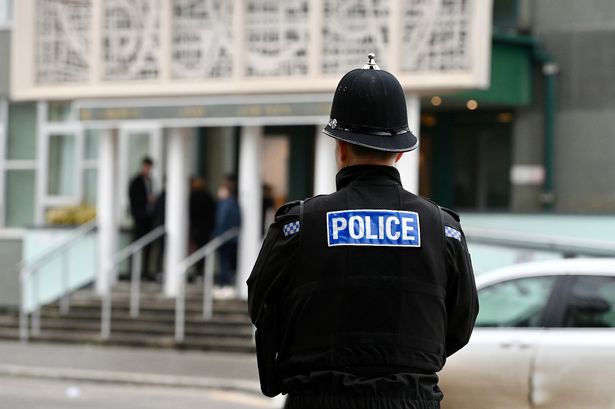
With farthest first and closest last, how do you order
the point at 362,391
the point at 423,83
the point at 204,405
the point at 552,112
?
1. the point at 552,112
2. the point at 423,83
3. the point at 204,405
4. the point at 362,391

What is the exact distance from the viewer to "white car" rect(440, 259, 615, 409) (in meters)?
8.60

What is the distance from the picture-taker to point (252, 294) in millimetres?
3791

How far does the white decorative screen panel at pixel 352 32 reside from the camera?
18.5m

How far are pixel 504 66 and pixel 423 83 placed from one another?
344 cm

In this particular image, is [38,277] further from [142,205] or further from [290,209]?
[290,209]

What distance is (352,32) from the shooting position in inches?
736

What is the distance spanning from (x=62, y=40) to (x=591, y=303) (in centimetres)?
1347

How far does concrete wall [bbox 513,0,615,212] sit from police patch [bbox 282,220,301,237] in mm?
17976

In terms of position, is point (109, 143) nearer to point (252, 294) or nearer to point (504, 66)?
point (504, 66)

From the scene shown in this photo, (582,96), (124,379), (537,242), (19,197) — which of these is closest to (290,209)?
→ (124,379)

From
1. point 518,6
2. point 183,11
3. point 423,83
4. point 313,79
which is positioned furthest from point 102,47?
point 518,6

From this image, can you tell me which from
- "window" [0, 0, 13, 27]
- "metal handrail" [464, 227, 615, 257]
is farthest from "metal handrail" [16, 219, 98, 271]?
"metal handrail" [464, 227, 615, 257]

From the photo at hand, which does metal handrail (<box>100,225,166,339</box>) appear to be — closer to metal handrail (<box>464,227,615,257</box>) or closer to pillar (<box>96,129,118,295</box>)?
pillar (<box>96,129,118,295</box>)

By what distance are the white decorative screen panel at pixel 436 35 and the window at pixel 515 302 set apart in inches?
351
